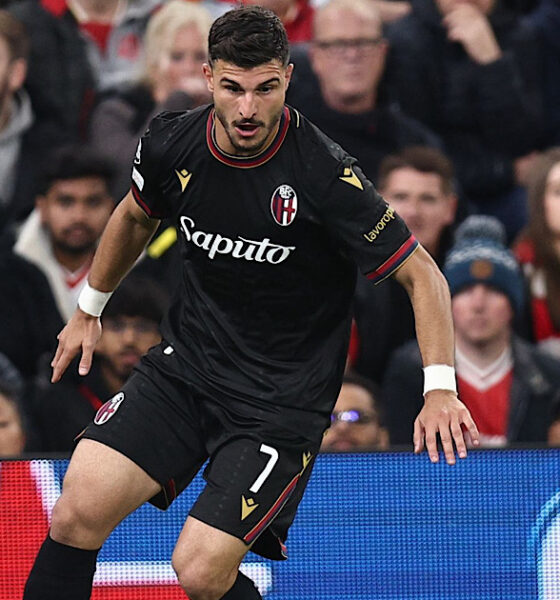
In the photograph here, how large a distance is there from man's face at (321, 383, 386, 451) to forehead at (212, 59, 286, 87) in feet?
7.62

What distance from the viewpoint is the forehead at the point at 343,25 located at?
682 centimetres

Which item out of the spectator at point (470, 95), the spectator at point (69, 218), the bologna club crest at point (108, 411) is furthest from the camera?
the spectator at point (470, 95)

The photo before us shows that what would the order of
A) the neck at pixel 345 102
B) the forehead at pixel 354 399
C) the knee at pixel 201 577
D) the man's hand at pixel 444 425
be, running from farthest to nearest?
the neck at pixel 345 102 < the forehead at pixel 354 399 < the knee at pixel 201 577 < the man's hand at pixel 444 425

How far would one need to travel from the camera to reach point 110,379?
19.7 feet

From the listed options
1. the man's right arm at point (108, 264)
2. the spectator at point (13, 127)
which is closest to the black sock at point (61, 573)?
the man's right arm at point (108, 264)

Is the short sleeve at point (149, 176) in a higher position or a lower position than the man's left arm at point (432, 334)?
higher

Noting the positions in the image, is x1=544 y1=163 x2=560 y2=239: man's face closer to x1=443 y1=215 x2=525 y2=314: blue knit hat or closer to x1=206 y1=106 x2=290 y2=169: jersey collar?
x1=443 y1=215 x2=525 y2=314: blue knit hat

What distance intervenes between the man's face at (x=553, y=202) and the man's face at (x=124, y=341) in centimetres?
194

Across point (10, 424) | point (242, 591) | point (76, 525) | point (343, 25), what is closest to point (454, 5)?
point (343, 25)

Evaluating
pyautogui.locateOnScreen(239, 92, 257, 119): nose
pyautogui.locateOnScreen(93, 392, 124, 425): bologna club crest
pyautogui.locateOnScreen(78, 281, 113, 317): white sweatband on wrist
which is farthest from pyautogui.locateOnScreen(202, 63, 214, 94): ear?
pyautogui.locateOnScreen(93, 392, 124, 425): bologna club crest

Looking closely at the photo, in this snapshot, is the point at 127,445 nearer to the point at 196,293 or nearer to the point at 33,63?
the point at 196,293

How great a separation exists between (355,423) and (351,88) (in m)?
1.95

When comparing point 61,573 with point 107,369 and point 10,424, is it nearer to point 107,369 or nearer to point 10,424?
point 10,424

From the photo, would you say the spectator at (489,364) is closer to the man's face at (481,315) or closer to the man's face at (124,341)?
the man's face at (481,315)
